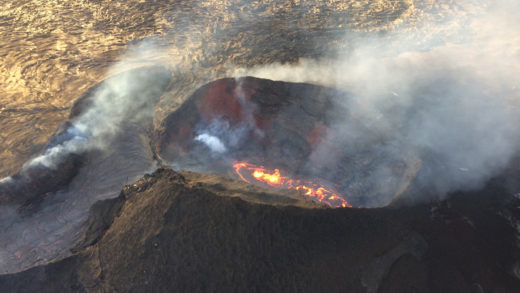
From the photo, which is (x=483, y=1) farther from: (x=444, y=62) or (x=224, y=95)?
(x=224, y=95)

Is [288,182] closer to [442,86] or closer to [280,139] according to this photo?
[280,139]

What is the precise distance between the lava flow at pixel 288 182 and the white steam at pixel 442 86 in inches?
64.2

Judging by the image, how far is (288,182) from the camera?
1065 cm

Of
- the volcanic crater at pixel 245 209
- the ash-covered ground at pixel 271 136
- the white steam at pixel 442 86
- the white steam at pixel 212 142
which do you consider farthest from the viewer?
the white steam at pixel 212 142

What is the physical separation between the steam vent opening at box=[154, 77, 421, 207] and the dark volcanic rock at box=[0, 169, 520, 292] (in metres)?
3.06

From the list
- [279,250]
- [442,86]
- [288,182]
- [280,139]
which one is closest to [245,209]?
[279,250]

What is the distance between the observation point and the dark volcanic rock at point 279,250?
6078mm

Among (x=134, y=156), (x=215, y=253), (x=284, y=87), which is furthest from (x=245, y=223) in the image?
(x=284, y=87)

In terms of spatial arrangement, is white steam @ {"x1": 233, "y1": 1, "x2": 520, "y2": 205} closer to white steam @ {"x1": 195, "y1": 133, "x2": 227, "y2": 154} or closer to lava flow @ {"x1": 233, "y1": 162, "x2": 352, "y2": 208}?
lava flow @ {"x1": 233, "y1": 162, "x2": 352, "y2": 208}

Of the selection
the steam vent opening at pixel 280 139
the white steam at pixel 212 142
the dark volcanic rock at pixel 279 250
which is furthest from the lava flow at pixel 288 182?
the dark volcanic rock at pixel 279 250

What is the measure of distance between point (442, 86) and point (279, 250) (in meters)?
10.0

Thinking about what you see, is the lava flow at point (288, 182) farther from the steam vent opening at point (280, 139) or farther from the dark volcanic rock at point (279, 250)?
the dark volcanic rock at point (279, 250)

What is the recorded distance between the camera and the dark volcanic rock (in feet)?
19.9

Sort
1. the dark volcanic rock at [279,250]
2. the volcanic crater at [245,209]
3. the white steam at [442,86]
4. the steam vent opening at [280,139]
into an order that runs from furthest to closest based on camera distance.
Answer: the steam vent opening at [280,139] < the white steam at [442,86] < the volcanic crater at [245,209] < the dark volcanic rock at [279,250]
